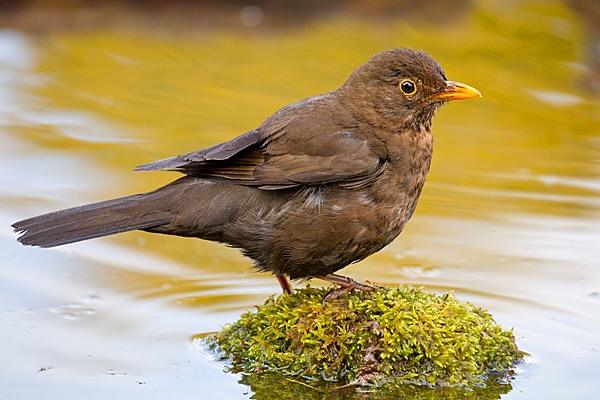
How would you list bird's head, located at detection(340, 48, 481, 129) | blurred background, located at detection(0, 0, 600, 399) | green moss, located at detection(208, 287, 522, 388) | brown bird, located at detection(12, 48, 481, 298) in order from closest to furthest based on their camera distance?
1. green moss, located at detection(208, 287, 522, 388)
2. brown bird, located at detection(12, 48, 481, 298)
3. blurred background, located at detection(0, 0, 600, 399)
4. bird's head, located at detection(340, 48, 481, 129)

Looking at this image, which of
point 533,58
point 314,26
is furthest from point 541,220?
point 314,26

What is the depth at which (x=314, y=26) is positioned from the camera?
13.9 m

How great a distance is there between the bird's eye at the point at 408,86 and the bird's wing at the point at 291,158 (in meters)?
0.40

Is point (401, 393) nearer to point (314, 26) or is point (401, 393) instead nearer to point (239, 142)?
point (239, 142)

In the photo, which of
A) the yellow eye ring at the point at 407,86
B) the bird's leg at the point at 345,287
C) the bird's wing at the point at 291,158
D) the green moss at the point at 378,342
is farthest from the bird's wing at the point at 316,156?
the green moss at the point at 378,342

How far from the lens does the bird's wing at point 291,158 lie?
543 cm

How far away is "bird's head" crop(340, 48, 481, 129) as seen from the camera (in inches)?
226

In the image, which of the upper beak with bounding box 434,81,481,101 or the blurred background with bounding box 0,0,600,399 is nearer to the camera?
the blurred background with bounding box 0,0,600,399

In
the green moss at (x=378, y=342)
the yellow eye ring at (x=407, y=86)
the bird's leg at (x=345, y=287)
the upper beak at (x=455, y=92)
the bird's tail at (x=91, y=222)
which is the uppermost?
the yellow eye ring at (x=407, y=86)

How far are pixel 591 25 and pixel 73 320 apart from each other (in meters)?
9.68

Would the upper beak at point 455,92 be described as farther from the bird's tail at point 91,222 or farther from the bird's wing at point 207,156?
the bird's tail at point 91,222

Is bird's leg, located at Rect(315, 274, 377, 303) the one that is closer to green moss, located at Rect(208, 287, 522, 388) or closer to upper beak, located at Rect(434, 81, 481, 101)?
green moss, located at Rect(208, 287, 522, 388)

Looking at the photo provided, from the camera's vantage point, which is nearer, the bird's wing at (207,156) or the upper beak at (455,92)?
the bird's wing at (207,156)

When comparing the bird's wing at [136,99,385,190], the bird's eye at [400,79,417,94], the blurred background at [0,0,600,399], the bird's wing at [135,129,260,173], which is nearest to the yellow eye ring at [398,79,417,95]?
the bird's eye at [400,79,417,94]
